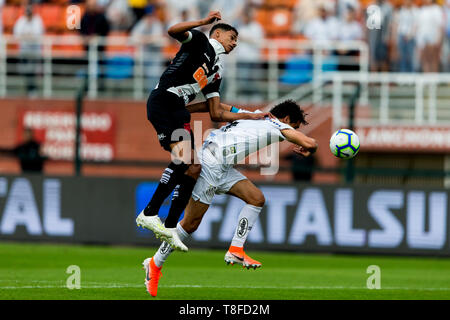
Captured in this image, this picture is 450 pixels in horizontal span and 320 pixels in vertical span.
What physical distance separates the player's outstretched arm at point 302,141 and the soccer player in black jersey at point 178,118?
3.92 ft

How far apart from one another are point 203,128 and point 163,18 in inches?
200

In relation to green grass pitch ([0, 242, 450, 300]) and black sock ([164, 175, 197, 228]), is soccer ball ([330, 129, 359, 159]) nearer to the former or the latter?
black sock ([164, 175, 197, 228])

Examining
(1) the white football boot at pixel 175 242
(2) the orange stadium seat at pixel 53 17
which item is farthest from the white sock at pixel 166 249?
(2) the orange stadium seat at pixel 53 17

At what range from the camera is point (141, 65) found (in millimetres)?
23109

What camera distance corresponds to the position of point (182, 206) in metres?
12.3

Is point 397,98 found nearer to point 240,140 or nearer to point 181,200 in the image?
point 240,140

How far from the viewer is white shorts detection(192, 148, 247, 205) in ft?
39.7

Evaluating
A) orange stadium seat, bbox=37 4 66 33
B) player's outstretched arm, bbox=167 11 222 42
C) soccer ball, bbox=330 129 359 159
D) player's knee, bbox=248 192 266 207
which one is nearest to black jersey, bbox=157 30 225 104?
player's outstretched arm, bbox=167 11 222 42

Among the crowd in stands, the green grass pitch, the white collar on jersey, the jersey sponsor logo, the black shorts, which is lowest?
the green grass pitch

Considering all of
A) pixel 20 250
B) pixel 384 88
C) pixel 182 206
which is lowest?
pixel 20 250

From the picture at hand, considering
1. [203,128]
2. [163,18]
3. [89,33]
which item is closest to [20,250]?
[203,128]

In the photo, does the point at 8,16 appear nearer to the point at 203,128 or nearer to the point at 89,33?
the point at 89,33
